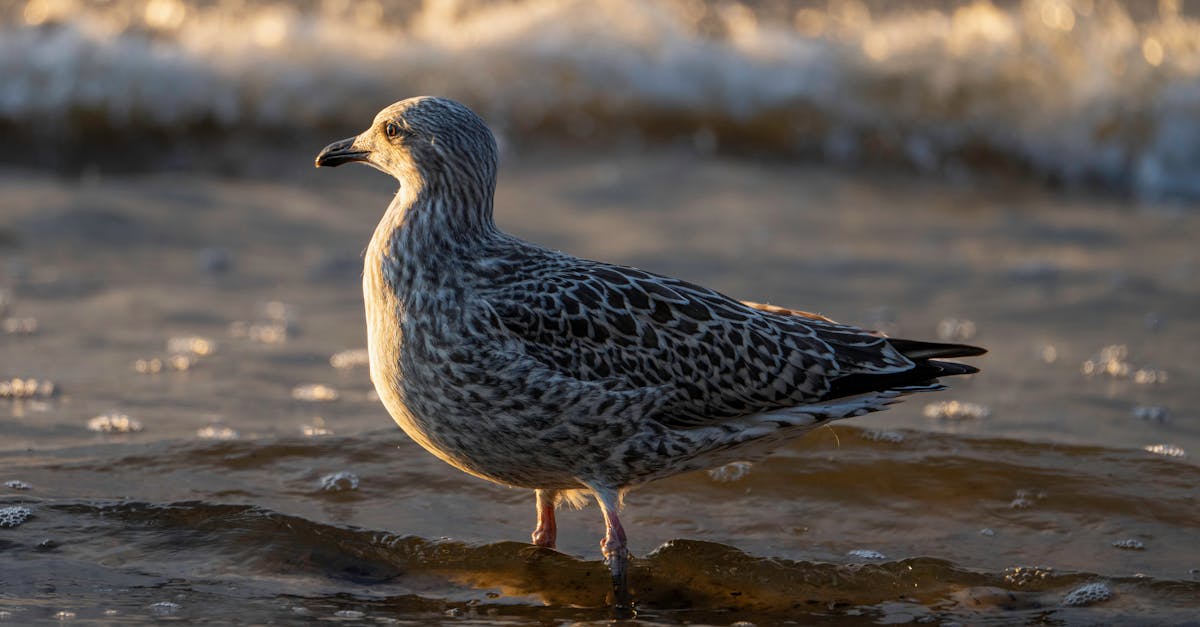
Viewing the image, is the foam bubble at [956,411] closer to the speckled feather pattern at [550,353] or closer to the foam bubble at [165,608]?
the speckled feather pattern at [550,353]

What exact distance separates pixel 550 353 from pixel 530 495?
139 centimetres

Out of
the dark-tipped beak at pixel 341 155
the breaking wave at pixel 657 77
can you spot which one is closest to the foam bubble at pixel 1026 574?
the dark-tipped beak at pixel 341 155

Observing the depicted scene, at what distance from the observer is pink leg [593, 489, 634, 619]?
6008 millimetres

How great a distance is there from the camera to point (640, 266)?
10.9 metres

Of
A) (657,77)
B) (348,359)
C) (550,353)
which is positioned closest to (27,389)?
(348,359)

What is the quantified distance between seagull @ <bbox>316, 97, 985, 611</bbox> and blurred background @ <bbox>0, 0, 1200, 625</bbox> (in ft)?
1.81

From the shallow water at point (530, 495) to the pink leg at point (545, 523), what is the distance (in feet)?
0.32

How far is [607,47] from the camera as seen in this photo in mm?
16359

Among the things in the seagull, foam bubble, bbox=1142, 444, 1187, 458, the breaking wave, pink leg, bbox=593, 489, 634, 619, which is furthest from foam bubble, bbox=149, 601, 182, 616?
the breaking wave

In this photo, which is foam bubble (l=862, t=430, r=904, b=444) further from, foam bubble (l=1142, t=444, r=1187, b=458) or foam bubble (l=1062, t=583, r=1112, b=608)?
foam bubble (l=1062, t=583, r=1112, b=608)

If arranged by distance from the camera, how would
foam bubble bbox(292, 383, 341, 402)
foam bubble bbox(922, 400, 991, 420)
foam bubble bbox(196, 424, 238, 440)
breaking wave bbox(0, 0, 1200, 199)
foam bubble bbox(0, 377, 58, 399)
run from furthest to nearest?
breaking wave bbox(0, 0, 1200, 199) < foam bubble bbox(292, 383, 341, 402) < foam bubble bbox(922, 400, 991, 420) < foam bubble bbox(0, 377, 58, 399) < foam bubble bbox(196, 424, 238, 440)

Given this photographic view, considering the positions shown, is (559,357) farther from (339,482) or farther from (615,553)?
(339,482)

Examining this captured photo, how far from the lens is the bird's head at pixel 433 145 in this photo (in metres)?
6.31

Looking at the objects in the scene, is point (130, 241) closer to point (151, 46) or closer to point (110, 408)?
point (110, 408)
